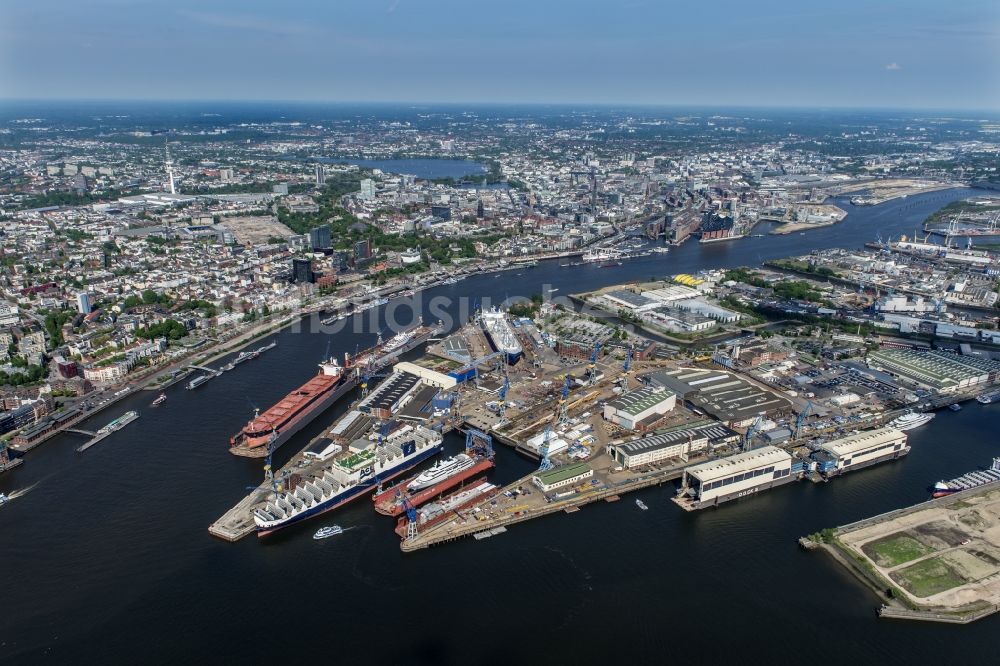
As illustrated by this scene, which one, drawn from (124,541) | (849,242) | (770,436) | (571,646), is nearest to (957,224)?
(849,242)

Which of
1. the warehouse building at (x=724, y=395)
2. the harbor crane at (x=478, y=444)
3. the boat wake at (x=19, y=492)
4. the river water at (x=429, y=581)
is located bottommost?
the river water at (x=429, y=581)

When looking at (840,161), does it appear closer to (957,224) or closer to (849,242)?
(957,224)

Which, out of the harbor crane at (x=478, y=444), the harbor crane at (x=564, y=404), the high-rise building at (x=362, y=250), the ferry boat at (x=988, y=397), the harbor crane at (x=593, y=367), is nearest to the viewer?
the harbor crane at (x=478, y=444)

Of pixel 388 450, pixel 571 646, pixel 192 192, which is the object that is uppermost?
pixel 192 192

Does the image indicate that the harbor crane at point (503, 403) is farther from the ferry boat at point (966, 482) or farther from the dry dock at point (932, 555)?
the ferry boat at point (966, 482)

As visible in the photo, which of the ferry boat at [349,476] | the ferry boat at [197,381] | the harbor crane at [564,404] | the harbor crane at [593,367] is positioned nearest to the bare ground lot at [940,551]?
the harbor crane at [564,404]

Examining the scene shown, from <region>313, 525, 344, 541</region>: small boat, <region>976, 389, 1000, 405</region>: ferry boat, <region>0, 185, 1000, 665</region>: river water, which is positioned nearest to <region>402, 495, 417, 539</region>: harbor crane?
<region>0, 185, 1000, 665</region>: river water
